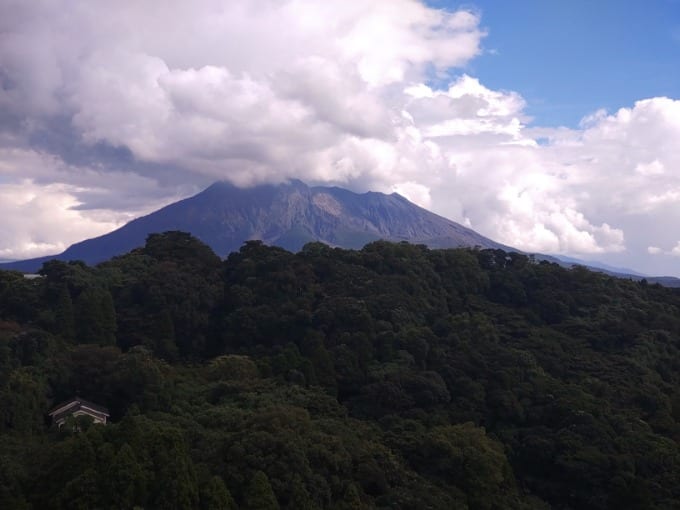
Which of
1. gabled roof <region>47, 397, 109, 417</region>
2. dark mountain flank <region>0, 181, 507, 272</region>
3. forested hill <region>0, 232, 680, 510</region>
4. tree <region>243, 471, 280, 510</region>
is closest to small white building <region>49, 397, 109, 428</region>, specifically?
gabled roof <region>47, 397, 109, 417</region>

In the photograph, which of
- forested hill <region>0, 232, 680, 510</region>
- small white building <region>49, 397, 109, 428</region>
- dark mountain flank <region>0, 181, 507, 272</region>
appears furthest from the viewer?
dark mountain flank <region>0, 181, 507, 272</region>

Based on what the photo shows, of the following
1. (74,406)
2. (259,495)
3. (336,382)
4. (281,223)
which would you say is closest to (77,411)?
(74,406)

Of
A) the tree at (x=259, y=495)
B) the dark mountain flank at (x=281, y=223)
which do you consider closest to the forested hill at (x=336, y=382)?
the tree at (x=259, y=495)

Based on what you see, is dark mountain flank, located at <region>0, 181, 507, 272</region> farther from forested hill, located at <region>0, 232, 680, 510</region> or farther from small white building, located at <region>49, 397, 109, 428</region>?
small white building, located at <region>49, 397, 109, 428</region>

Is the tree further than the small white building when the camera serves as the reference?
No

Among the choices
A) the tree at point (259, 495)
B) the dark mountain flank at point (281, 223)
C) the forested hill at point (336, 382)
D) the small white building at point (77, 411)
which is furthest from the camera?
→ the dark mountain flank at point (281, 223)

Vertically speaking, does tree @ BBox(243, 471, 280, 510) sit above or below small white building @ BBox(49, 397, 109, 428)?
below

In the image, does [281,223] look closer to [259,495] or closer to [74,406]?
[74,406]

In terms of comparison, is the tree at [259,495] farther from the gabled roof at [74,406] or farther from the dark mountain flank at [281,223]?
the dark mountain flank at [281,223]
